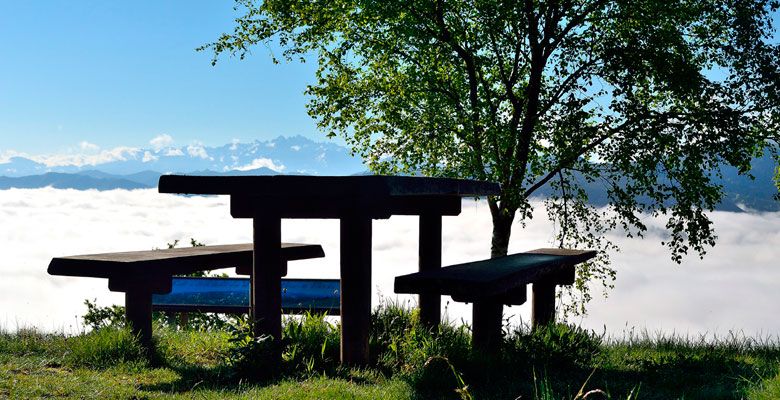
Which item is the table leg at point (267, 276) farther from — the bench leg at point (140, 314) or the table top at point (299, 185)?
the bench leg at point (140, 314)

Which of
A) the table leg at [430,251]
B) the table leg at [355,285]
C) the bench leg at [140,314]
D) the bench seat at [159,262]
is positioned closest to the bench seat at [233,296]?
the bench seat at [159,262]

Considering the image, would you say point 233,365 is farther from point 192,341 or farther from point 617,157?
point 617,157

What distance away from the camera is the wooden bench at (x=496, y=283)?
6160mm

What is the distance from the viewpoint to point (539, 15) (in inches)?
479

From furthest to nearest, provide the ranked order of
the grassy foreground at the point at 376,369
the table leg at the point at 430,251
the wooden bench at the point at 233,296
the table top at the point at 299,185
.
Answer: the wooden bench at the point at 233,296, the table leg at the point at 430,251, the table top at the point at 299,185, the grassy foreground at the point at 376,369

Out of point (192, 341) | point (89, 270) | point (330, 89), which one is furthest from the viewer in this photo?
point (330, 89)

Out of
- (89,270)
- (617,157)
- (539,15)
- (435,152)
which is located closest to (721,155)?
(617,157)

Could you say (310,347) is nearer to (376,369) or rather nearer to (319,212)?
(376,369)

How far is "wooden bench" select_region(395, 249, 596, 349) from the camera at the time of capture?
20.2 ft

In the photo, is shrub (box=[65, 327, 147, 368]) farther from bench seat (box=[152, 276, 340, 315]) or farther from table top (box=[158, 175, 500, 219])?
table top (box=[158, 175, 500, 219])

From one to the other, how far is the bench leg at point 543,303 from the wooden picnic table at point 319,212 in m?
2.28

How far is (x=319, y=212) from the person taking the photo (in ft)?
22.2

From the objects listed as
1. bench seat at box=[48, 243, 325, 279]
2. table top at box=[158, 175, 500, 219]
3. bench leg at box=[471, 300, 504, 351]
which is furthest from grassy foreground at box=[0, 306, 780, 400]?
table top at box=[158, 175, 500, 219]

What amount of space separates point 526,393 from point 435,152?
289 inches
